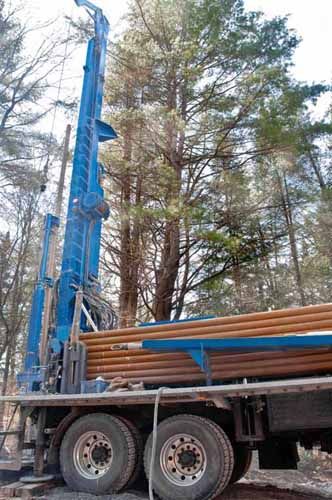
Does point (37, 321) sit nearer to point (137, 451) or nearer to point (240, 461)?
point (137, 451)

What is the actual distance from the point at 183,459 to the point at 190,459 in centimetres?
8

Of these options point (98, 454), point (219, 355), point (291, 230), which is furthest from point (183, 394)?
point (291, 230)

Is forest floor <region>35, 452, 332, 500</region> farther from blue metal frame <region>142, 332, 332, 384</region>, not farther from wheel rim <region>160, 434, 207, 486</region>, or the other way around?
blue metal frame <region>142, 332, 332, 384</region>

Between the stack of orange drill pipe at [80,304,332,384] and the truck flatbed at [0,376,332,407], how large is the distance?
28cm

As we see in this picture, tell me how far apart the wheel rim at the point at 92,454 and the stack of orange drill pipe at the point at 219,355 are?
2.69ft

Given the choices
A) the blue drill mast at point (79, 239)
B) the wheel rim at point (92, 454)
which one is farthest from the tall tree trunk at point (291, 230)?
the wheel rim at point (92, 454)

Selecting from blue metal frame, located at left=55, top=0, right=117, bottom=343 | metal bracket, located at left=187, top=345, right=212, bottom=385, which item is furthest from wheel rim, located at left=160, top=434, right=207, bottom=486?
blue metal frame, located at left=55, top=0, right=117, bottom=343

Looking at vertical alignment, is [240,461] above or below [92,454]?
below

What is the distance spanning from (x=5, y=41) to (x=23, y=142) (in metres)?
3.39

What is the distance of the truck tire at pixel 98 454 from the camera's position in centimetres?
535

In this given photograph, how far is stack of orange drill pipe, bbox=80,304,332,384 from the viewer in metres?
5.15

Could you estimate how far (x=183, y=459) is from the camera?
5.12 meters

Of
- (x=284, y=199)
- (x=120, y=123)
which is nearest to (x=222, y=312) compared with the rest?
(x=284, y=199)

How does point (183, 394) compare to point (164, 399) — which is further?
point (164, 399)
